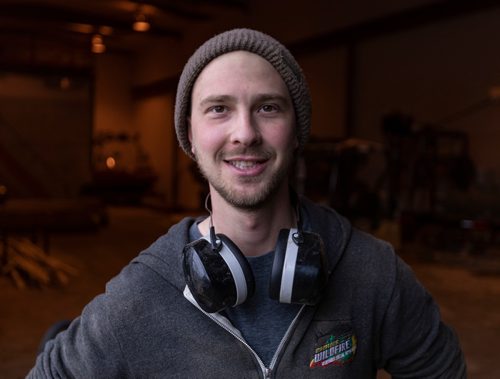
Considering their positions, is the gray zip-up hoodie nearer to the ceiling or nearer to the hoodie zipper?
the hoodie zipper

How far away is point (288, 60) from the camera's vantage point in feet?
3.60

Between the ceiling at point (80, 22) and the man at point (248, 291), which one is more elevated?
the ceiling at point (80, 22)

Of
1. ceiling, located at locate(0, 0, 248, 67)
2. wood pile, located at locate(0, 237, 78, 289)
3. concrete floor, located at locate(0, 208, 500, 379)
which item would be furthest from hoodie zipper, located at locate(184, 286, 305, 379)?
ceiling, located at locate(0, 0, 248, 67)

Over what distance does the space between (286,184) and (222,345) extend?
35 cm

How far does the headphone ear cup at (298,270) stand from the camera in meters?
1.02

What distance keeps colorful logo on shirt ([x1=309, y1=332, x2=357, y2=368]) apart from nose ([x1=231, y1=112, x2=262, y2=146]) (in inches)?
15.9

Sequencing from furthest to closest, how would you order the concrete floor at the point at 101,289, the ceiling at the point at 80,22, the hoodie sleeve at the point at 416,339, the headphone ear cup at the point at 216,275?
the ceiling at the point at 80,22 < the concrete floor at the point at 101,289 < the hoodie sleeve at the point at 416,339 < the headphone ear cup at the point at 216,275

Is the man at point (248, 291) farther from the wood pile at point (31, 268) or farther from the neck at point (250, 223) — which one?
the wood pile at point (31, 268)

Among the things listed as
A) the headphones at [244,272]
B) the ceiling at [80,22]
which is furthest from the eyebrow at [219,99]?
the ceiling at [80,22]

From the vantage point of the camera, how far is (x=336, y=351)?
1.10m

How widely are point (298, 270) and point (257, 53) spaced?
41 centimetres

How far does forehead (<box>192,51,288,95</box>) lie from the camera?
1.07 metres

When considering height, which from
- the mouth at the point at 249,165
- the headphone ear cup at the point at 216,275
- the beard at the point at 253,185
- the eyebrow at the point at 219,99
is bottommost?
the headphone ear cup at the point at 216,275

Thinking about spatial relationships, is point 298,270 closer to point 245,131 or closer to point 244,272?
point 244,272
